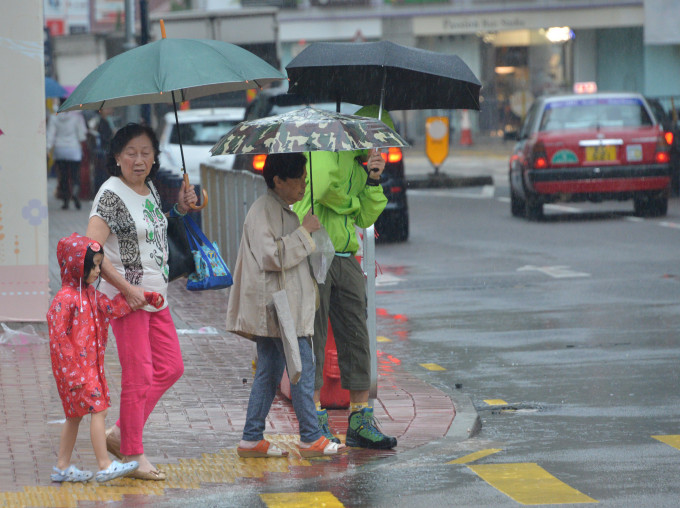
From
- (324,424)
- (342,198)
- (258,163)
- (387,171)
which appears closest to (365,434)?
(324,424)

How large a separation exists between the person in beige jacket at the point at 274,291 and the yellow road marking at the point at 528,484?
0.84 meters

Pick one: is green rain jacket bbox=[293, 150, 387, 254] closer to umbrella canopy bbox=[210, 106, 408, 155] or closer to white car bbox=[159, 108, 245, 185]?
umbrella canopy bbox=[210, 106, 408, 155]

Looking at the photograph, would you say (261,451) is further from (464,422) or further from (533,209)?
(533,209)

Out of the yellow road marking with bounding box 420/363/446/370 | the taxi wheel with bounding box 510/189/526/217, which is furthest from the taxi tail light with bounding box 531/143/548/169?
the yellow road marking with bounding box 420/363/446/370

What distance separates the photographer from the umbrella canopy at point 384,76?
703 cm

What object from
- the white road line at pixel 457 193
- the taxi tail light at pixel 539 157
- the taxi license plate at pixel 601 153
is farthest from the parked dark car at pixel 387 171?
the white road line at pixel 457 193

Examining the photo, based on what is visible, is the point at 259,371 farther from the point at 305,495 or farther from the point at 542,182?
the point at 542,182

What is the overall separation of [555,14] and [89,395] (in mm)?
39831

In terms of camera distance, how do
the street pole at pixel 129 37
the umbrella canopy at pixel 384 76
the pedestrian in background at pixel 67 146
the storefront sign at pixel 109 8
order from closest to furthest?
the umbrella canopy at pixel 384 76 < the pedestrian in background at pixel 67 146 < the street pole at pixel 129 37 < the storefront sign at pixel 109 8

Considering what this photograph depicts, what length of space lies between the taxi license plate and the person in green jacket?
38.7 ft

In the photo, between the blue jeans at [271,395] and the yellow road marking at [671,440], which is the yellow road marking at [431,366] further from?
the blue jeans at [271,395]

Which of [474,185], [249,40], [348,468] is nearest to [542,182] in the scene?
[474,185]

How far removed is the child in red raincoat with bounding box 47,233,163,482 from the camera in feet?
19.3

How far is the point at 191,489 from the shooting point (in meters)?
6.03
